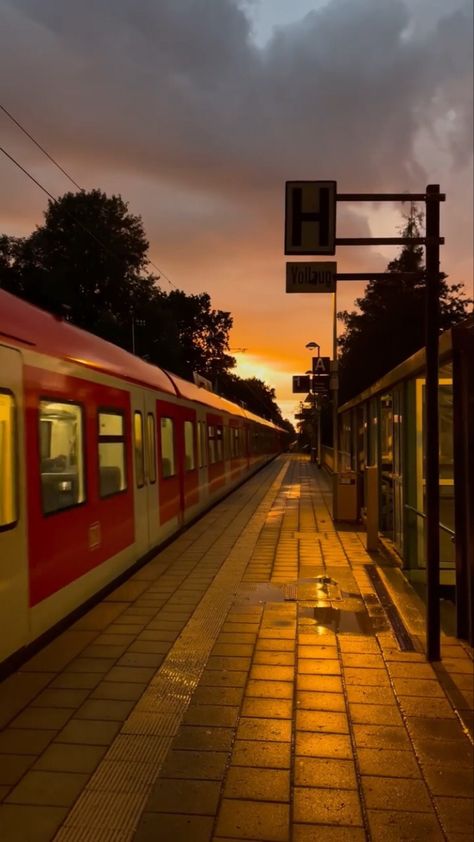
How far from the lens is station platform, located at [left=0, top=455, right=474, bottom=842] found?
2773 mm

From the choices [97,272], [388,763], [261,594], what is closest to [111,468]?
[261,594]

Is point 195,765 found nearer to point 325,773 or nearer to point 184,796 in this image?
point 184,796

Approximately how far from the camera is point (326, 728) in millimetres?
3598

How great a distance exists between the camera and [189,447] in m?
11.9

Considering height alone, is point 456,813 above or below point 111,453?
below

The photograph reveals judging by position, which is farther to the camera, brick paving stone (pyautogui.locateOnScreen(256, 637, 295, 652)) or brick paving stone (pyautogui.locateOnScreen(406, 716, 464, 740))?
brick paving stone (pyautogui.locateOnScreen(256, 637, 295, 652))

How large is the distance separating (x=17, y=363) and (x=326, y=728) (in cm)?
303

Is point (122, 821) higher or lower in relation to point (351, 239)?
lower

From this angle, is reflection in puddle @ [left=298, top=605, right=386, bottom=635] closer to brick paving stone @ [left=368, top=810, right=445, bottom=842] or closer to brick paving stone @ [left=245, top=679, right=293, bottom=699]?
brick paving stone @ [left=245, top=679, right=293, bottom=699]

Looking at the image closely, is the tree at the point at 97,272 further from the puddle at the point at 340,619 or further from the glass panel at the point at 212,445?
the puddle at the point at 340,619

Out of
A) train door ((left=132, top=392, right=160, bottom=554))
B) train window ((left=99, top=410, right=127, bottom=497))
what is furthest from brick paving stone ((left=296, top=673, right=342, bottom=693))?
train door ((left=132, top=392, right=160, bottom=554))

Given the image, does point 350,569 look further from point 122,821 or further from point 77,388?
point 122,821

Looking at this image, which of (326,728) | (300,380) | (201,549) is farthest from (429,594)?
(300,380)

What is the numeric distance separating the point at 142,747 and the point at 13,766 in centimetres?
65
